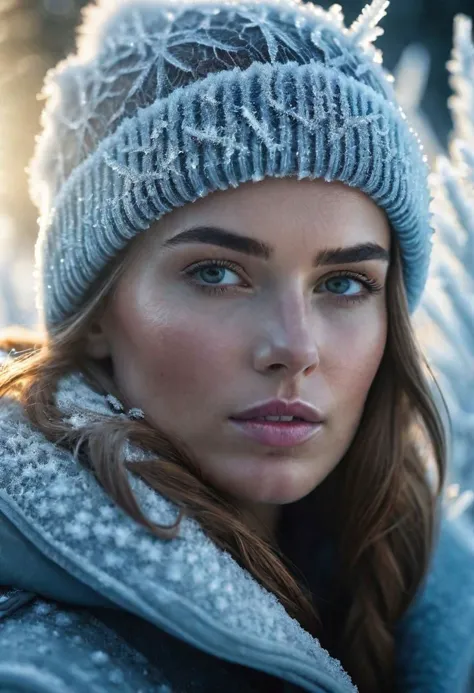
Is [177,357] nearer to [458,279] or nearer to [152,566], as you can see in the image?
[152,566]

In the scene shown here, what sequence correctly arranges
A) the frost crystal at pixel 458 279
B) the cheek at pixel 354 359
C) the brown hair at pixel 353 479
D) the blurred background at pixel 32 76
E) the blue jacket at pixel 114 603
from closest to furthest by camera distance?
the blue jacket at pixel 114 603 → the brown hair at pixel 353 479 → the cheek at pixel 354 359 → the frost crystal at pixel 458 279 → the blurred background at pixel 32 76

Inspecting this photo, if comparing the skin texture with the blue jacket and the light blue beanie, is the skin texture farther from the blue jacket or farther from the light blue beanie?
the blue jacket

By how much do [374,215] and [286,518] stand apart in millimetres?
723

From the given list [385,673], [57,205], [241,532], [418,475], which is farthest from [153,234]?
[385,673]

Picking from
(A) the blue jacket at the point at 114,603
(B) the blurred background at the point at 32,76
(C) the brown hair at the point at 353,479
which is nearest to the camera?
(A) the blue jacket at the point at 114,603

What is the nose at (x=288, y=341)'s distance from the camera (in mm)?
1112

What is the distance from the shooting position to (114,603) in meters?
0.96

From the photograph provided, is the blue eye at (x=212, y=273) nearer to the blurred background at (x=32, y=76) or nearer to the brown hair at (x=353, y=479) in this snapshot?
the brown hair at (x=353, y=479)

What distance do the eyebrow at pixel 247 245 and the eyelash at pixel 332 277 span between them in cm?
3

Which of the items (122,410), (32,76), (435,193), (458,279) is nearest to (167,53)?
(122,410)

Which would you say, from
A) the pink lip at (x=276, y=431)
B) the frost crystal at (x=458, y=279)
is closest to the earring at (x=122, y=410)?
the pink lip at (x=276, y=431)

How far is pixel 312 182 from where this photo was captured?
1155 millimetres

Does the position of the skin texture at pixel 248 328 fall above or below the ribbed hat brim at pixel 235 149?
below

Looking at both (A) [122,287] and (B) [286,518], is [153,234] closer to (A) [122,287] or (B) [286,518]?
(A) [122,287]
